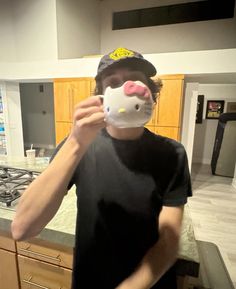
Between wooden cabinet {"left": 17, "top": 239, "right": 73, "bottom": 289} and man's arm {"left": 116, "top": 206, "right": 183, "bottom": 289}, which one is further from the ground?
man's arm {"left": 116, "top": 206, "right": 183, "bottom": 289}

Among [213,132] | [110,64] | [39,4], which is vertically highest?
[39,4]

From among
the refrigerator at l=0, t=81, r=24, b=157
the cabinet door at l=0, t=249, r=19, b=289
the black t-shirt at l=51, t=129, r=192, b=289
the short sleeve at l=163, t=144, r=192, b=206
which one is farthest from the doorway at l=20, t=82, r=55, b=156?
the short sleeve at l=163, t=144, r=192, b=206

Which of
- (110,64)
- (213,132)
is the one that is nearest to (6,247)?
(110,64)

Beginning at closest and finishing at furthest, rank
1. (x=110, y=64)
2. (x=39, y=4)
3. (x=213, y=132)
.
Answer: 1. (x=110, y=64)
2. (x=39, y=4)
3. (x=213, y=132)

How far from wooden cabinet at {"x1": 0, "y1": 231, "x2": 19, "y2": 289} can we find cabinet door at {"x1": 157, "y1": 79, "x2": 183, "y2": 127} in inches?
98.5

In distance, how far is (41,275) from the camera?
0.96m

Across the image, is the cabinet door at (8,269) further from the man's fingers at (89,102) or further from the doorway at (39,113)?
the doorway at (39,113)

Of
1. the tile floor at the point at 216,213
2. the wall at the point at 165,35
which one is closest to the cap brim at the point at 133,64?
the tile floor at the point at 216,213

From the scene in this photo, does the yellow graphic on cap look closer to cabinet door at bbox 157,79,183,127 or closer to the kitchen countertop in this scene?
the kitchen countertop

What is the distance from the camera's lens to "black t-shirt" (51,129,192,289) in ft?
1.88

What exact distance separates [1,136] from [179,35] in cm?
422

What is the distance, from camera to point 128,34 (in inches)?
183

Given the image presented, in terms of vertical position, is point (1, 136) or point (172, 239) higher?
point (172, 239)

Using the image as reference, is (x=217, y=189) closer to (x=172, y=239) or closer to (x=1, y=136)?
(x=172, y=239)
